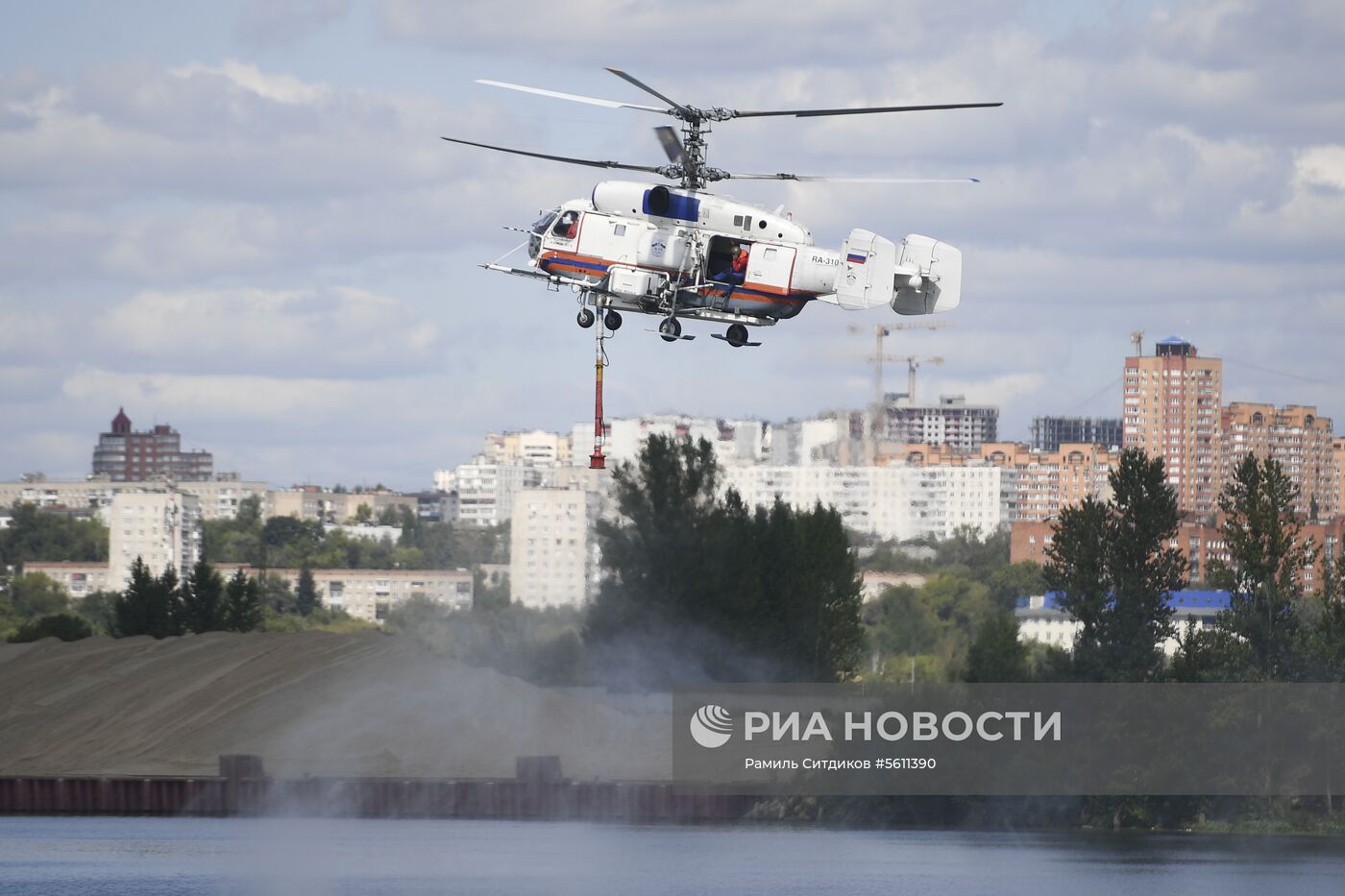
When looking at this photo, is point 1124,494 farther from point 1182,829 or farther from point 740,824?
point 740,824

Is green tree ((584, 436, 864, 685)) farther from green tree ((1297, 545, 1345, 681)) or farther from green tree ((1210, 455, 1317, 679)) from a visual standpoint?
green tree ((1297, 545, 1345, 681))

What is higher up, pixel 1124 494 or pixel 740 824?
pixel 1124 494

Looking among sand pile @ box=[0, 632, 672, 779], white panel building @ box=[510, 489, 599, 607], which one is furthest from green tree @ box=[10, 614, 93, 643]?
white panel building @ box=[510, 489, 599, 607]

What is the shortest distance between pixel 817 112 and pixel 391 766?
3315cm

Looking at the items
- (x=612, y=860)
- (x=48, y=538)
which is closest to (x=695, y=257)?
(x=612, y=860)

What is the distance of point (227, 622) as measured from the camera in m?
80.8

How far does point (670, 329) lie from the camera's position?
31.3 meters

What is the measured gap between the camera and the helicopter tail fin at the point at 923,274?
32.6m

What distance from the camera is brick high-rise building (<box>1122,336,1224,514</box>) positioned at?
172625mm

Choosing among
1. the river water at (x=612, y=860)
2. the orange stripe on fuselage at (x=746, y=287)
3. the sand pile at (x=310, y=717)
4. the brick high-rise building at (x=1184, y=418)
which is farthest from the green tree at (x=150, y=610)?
the brick high-rise building at (x=1184, y=418)

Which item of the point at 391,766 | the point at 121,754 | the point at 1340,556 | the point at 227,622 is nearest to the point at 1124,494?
the point at 1340,556

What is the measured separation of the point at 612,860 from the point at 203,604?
1469 inches

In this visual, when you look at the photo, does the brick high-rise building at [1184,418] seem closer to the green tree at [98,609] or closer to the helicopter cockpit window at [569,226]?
the green tree at [98,609]

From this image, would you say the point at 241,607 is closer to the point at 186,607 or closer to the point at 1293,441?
the point at 186,607
